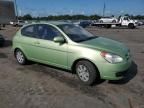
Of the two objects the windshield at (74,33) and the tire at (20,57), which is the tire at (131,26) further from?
the windshield at (74,33)

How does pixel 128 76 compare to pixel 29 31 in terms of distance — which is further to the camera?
pixel 29 31

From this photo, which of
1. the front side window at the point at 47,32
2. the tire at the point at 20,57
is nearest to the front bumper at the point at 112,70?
the front side window at the point at 47,32

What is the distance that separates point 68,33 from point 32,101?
2.44 m

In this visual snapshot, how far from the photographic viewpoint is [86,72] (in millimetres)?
6086

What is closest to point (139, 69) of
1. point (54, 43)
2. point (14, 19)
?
point (54, 43)

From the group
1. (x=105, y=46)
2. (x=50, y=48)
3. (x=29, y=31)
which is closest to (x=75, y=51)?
(x=105, y=46)

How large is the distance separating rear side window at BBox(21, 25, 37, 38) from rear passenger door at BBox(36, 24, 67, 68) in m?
0.26

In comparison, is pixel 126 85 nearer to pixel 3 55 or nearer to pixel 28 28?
pixel 28 28

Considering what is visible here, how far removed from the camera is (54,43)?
6.79m

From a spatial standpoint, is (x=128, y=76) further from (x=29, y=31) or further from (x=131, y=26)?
(x=131, y=26)

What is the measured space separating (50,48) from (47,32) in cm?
62

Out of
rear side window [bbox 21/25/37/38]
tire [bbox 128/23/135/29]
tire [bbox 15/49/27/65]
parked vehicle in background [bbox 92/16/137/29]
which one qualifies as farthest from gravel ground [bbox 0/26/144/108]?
parked vehicle in background [bbox 92/16/137/29]

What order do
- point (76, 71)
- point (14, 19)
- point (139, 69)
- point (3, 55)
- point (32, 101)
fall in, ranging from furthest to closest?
point (14, 19) < point (3, 55) < point (139, 69) < point (76, 71) < point (32, 101)

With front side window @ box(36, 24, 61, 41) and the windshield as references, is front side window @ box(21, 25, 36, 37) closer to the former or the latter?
front side window @ box(36, 24, 61, 41)
